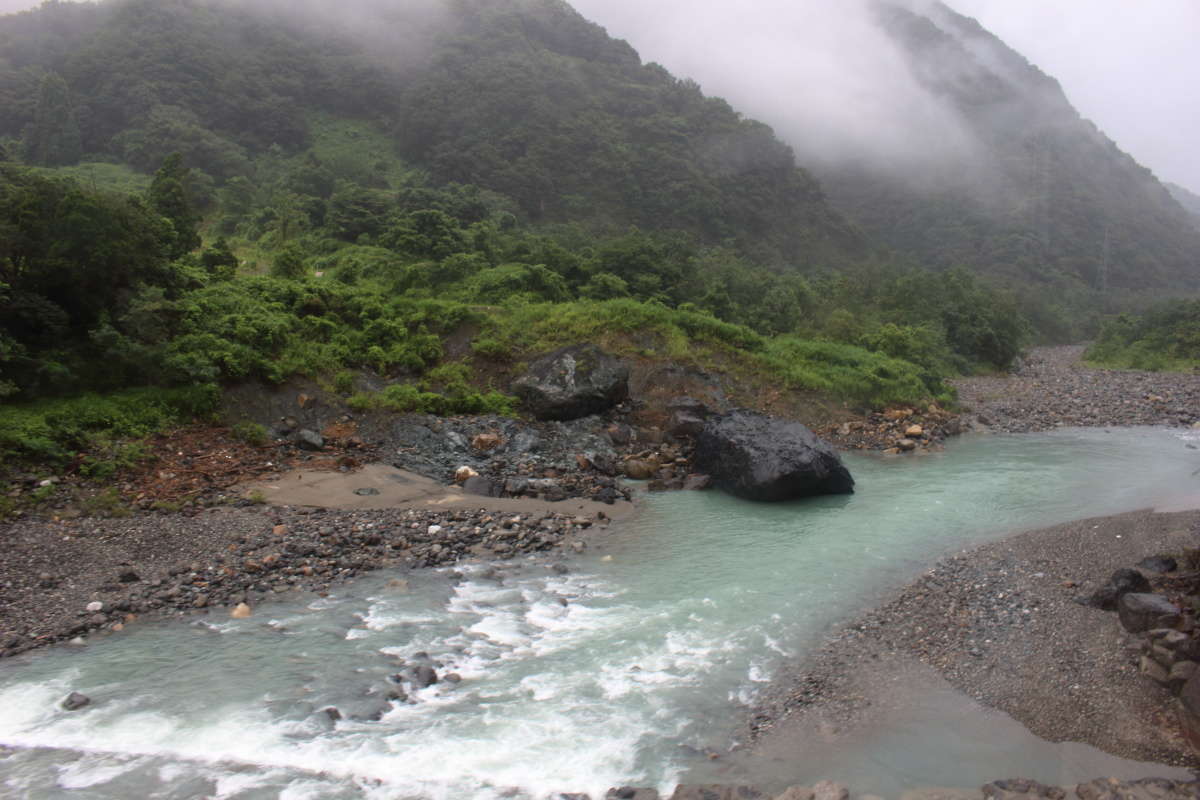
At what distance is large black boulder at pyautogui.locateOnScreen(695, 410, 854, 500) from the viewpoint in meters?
15.8

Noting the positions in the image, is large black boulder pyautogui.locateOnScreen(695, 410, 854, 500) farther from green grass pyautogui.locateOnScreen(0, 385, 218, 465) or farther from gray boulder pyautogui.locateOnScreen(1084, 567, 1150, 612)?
green grass pyautogui.locateOnScreen(0, 385, 218, 465)

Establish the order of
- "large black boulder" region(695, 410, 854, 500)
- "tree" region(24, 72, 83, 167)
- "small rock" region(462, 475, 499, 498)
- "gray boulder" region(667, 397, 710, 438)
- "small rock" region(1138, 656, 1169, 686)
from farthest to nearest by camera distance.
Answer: "tree" region(24, 72, 83, 167) → "gray boulder" region(667, 397, 710, 438) → "large black boulder" region(695, 410, 854, 500) → "small rock" region(462, 475, 499, 498) → "small rock" region(1138, 656, 1169, 686)

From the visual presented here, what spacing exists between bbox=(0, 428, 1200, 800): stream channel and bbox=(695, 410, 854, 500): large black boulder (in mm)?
2169

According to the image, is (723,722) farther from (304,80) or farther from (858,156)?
(858,156)

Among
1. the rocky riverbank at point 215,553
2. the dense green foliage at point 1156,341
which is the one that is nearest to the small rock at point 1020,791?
the rocky riverbank at point 215,553

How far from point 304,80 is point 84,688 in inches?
2742

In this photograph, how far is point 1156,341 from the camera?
44438mm

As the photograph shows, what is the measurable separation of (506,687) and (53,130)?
6043cm

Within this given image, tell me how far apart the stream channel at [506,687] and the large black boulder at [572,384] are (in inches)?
264

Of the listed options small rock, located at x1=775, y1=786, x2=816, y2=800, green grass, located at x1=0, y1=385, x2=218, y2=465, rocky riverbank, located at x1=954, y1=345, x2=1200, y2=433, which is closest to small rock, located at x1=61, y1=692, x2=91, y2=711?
green grass, located at x1=0, y1=385, x2=218, y2=465

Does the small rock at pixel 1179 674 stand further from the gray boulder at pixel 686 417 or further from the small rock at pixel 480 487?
the gray boulder at pixel 686 417

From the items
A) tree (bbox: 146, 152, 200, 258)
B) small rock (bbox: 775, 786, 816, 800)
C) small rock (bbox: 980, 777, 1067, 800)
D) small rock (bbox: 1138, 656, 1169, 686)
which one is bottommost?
small rock (bbox: 775, 786, 816, 800)

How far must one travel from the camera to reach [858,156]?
378ft

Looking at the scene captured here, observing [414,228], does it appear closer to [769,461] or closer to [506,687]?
[769,461]
